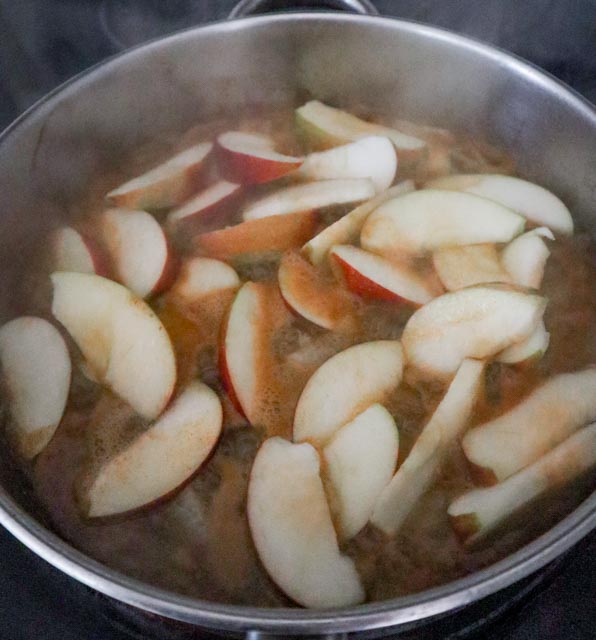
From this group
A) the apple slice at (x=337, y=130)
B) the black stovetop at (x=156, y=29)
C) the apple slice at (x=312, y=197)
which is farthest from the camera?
the black stovetop at (x=156, y=29)

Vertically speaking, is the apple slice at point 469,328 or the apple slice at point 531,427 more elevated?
the apple slice at point 469,328

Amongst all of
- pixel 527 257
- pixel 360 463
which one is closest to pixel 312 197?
Answer: pixel 527 257

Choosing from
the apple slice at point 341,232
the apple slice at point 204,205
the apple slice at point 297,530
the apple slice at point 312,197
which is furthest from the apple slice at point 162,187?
the apple slice at point 297,530

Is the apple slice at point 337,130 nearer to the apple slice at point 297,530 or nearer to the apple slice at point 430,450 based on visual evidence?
the apple slice at point 430,450

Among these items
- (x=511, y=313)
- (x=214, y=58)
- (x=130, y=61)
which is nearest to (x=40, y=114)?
(x=130, y=61)

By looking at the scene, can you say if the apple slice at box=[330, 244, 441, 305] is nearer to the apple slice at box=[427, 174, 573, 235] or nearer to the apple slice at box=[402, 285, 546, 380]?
the apple slice at box=[402, 285, 546, 380]
